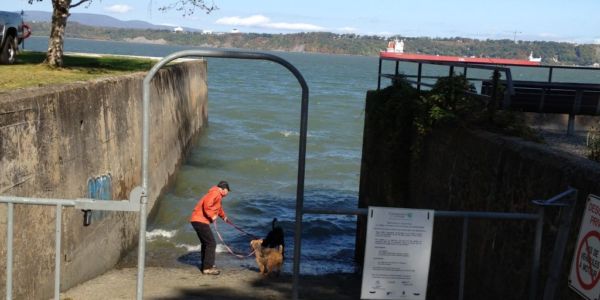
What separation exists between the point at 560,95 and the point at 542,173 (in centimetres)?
609

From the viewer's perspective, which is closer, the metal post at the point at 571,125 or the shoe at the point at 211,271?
the shoe at the point at 211,271

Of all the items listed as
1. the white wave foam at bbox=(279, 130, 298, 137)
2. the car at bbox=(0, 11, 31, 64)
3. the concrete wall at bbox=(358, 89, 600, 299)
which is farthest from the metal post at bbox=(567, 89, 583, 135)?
the white wave foam at bbox=(279, 130, 298, 137)

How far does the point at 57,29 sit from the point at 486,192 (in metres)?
11.6

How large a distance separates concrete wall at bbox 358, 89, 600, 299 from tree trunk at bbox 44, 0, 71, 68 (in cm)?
875

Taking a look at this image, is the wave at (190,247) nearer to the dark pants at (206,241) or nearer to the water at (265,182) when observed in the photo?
the water at (265,182)

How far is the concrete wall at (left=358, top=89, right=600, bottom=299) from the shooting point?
221 inches

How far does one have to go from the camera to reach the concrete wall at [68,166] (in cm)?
738

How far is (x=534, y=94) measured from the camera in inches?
449

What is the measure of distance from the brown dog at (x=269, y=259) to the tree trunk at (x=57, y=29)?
7713 millimetres

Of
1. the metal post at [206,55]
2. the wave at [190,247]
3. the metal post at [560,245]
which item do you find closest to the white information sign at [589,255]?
the metal post at [560,245]

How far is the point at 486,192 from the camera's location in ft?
23.6

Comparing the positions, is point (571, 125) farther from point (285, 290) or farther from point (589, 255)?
point (589, 255)

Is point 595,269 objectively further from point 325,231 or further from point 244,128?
point 244,128

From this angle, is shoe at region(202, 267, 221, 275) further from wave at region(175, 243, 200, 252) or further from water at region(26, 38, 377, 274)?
wave at region(175, 243, 200, 252)
